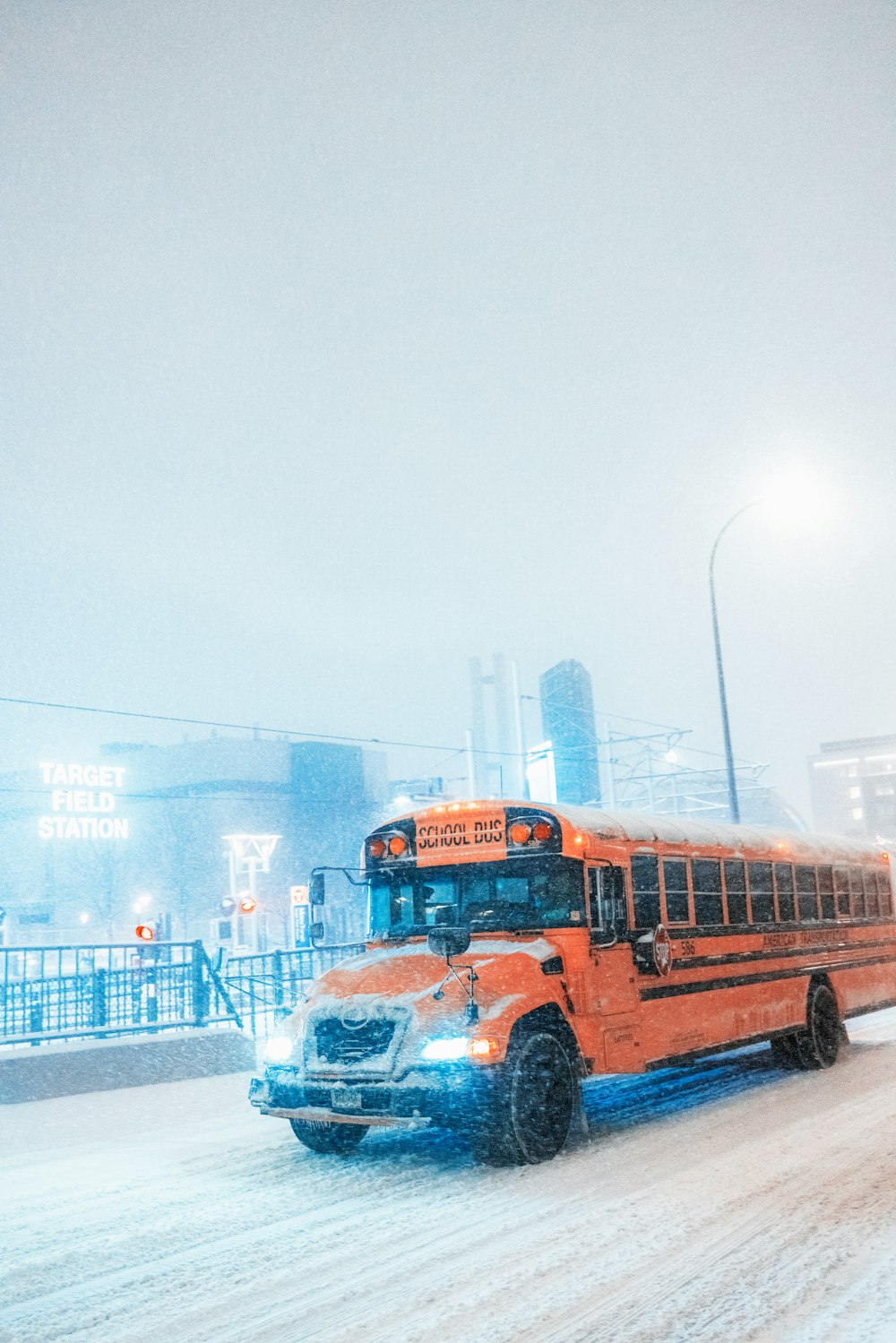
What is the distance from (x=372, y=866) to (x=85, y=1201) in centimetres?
350

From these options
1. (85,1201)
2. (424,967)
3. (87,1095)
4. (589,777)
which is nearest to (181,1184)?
(85,1201)

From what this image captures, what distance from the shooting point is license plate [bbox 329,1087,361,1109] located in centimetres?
757

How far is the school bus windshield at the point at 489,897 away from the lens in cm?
876

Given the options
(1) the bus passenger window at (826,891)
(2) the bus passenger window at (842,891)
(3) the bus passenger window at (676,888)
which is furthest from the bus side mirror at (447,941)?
(2) the bus passenger window at (842,891)

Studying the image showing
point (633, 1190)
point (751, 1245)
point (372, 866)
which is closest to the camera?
point (751, 1245)

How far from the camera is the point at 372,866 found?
9.84 m

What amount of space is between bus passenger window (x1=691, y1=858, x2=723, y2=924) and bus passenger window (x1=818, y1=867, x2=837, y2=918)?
272 centimetres

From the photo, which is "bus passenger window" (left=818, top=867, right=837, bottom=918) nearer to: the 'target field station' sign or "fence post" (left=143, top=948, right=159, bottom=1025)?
"fence post" (left=143, top=948, right=159, bottom=1025)

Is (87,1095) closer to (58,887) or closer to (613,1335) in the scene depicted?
(613,1335)

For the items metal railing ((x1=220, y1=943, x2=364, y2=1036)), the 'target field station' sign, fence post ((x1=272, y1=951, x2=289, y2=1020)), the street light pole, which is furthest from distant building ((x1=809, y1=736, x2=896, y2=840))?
fence post ((x1=272, y1=951, x2=289, y2=1020))

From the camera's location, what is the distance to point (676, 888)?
1020cm

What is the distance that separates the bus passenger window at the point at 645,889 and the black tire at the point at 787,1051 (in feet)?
10.3

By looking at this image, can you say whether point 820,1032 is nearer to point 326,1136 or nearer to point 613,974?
point 613,974

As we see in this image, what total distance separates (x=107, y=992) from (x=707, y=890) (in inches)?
294
